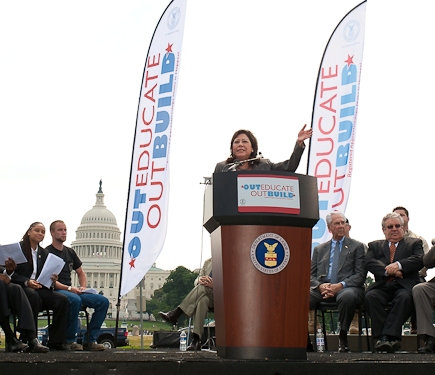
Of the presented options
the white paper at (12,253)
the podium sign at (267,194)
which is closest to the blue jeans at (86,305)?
the white paper at (12,253)

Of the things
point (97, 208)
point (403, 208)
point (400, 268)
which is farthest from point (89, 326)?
point (97, 208)

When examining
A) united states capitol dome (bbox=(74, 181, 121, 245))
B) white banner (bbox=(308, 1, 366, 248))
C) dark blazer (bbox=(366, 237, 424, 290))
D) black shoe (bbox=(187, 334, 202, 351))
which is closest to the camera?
dark blazer (bbox=(366, 237, 424, 290))

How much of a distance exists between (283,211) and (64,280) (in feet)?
14.0

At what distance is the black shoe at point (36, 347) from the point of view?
223 inches

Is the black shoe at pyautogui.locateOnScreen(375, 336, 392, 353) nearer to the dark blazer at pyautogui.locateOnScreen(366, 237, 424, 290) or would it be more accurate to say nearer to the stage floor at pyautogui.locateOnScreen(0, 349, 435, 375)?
the dark blazer at pyautogui.locateOnScreen(366, 237, 424, 290)

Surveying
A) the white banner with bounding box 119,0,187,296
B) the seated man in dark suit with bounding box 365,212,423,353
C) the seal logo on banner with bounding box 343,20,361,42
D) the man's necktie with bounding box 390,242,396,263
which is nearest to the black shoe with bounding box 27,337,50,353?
the seated man in dark suit with bounding box 365,212,423,353

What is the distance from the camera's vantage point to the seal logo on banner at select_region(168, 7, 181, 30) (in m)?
11.1

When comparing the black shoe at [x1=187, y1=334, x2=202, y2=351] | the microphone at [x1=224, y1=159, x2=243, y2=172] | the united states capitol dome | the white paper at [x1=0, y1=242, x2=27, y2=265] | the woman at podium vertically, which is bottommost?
the black shoe at [x1=187, y1=334, x2=202, y2=351]

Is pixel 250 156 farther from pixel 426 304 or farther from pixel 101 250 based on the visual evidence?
pixel 101 250

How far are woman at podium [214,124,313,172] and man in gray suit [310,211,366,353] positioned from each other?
246 cm

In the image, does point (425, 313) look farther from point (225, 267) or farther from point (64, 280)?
point (64, 280)

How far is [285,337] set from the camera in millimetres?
3910

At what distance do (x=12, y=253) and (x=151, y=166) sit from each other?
433 cm

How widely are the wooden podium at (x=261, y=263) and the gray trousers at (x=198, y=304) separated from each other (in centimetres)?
337
